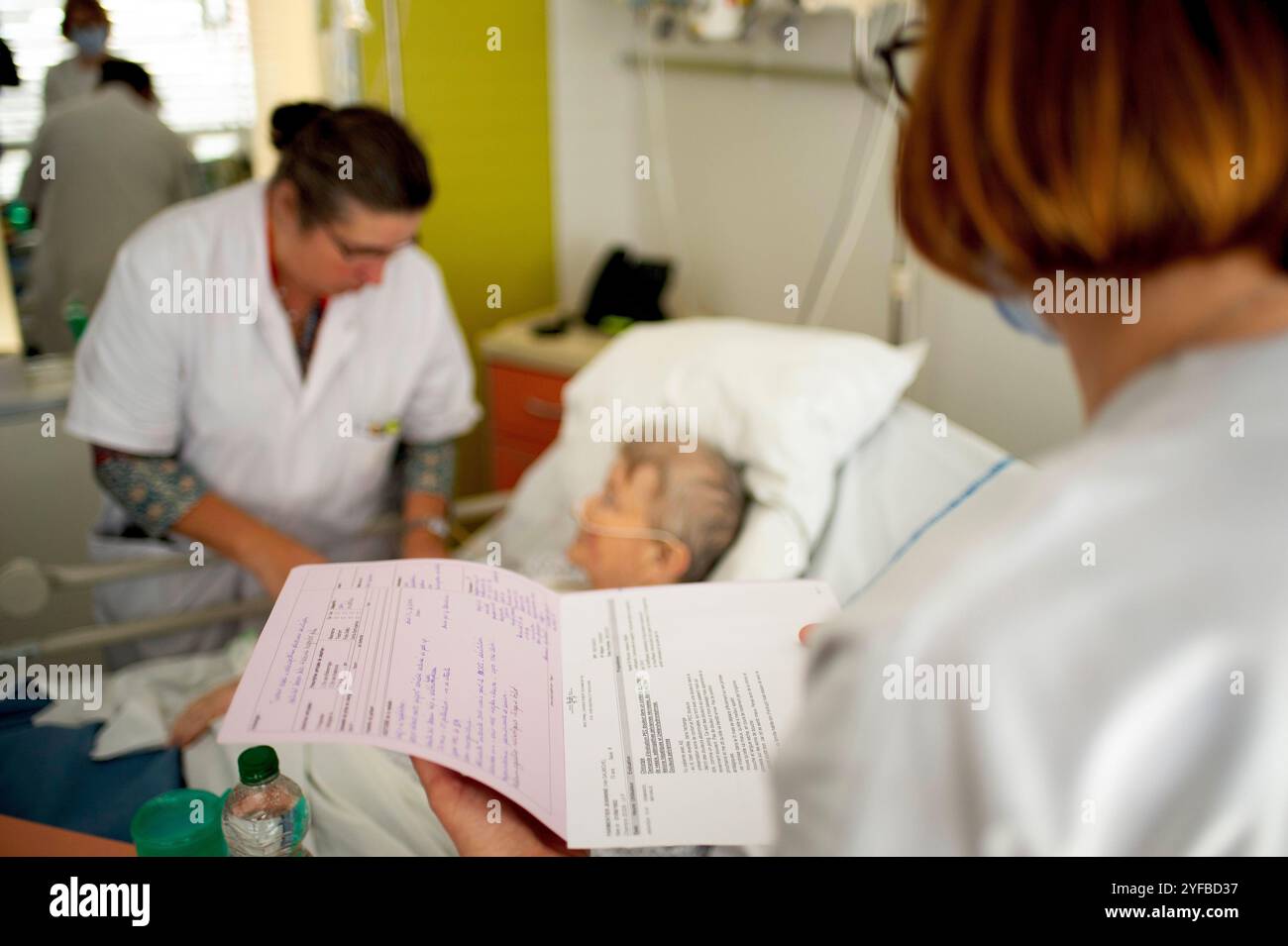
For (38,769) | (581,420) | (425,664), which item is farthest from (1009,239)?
(581,420)

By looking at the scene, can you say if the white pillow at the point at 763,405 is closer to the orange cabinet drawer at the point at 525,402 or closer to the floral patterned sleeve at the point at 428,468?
the floral patterned sleeve at the point at 428,468

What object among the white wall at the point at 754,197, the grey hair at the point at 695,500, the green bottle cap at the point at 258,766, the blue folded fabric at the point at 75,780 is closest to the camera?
the green bottle cap at the point at 258,766

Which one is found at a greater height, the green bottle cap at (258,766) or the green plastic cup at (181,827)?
the green bottle cap at (258,766)

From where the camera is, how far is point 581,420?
2.32m

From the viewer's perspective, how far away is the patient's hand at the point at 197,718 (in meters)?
1.64

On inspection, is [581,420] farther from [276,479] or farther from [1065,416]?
[1065,416]

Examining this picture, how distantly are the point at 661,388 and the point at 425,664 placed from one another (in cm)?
130

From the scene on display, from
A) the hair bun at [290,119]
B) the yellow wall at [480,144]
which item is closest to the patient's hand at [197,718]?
the hair bun at [290,119]

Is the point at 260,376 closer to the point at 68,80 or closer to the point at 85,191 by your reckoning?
the point at 85,191

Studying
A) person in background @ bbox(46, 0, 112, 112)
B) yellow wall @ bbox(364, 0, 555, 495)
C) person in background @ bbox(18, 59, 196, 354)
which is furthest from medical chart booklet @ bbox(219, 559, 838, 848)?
yellow wall @ bbox(364, 0, 555, 495)

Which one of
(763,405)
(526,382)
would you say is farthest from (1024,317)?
(526,382)

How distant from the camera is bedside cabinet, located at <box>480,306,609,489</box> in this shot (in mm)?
2916

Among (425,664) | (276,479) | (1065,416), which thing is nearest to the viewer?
(425,664)

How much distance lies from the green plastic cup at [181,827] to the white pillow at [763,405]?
2.90ft
